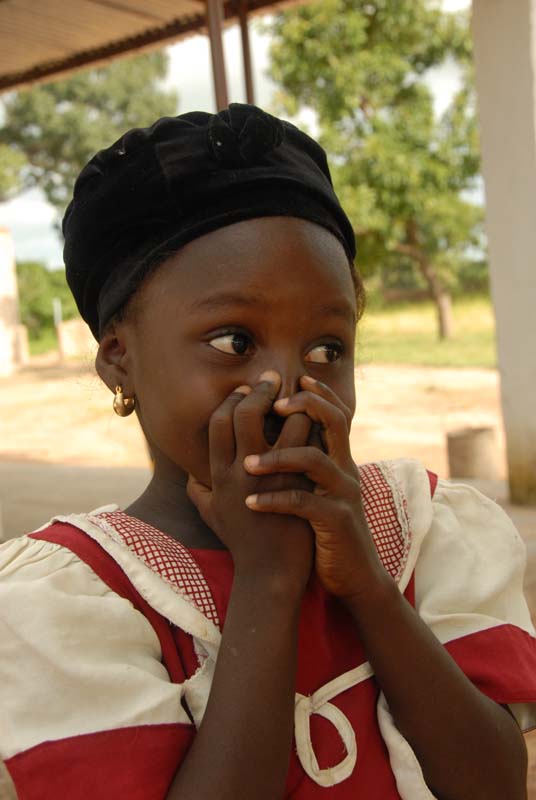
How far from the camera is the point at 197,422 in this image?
116cm

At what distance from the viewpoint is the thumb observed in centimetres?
117

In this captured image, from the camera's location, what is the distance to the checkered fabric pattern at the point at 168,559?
116 centimetres

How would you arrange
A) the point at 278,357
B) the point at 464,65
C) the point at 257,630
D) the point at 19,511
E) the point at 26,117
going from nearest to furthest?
the point at 257,630
the point at 278,357
the point at 19,511
the point at 464,65
the point at 26,117

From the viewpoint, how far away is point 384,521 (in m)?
1.34

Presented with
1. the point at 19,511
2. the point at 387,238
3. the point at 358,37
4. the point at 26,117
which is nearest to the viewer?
the point at 19,511

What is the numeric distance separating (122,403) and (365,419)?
1296 cm

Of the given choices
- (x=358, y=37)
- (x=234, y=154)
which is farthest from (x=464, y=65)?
(x=234, y=154)

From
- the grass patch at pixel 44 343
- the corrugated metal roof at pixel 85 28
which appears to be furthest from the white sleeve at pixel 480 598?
the grass patch at pixel 44 343

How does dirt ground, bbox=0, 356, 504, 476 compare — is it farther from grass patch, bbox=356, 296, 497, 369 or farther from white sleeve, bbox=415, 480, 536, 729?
white sleeve, bbox=415, 480, 536, 729

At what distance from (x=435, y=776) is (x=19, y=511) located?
17.8 feet

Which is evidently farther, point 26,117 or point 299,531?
point 26,117

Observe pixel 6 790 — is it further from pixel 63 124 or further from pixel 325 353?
pixel 63 124

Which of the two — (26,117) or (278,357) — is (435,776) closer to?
(278,357)

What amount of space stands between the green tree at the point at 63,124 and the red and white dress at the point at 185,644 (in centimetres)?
2726
